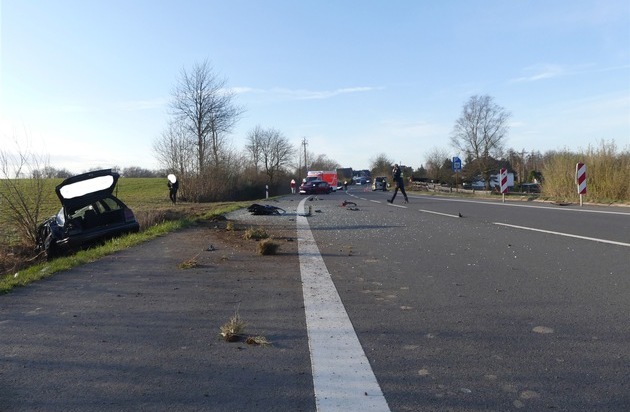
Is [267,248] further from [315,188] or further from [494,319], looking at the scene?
[315,188]

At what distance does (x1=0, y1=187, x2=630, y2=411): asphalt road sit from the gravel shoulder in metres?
0.02

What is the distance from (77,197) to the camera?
11008mm

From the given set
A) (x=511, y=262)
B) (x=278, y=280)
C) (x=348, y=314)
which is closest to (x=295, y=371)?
(x=348, y=314)

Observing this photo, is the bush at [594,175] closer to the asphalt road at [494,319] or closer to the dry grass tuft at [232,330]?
A: the asphalt road at [494,319]

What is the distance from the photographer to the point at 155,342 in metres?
4.34

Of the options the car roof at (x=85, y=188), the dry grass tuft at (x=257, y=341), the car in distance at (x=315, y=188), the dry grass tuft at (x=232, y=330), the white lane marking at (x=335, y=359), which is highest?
the car roof at (x=85, y=188)

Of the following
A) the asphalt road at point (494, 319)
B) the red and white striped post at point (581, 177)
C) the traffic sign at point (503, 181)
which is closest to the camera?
the asphalt road at point (494, 319)

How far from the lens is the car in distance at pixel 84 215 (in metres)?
10.9

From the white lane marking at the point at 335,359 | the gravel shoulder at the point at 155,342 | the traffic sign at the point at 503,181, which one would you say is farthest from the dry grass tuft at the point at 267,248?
the traffic sign at the point at 503,181

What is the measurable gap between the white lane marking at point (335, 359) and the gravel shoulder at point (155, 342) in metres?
0.10

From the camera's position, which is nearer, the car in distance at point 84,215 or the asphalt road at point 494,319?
the asphalt road at point 494,319

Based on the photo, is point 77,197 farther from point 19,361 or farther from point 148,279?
point 19,361

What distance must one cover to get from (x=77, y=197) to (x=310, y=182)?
40139mm

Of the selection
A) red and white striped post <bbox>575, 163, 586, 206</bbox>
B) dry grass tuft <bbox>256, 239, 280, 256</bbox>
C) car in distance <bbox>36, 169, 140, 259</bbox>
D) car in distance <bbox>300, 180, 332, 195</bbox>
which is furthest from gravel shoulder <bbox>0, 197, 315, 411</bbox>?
car in distance <bbox>300, 180, 332, 195</bbox>
